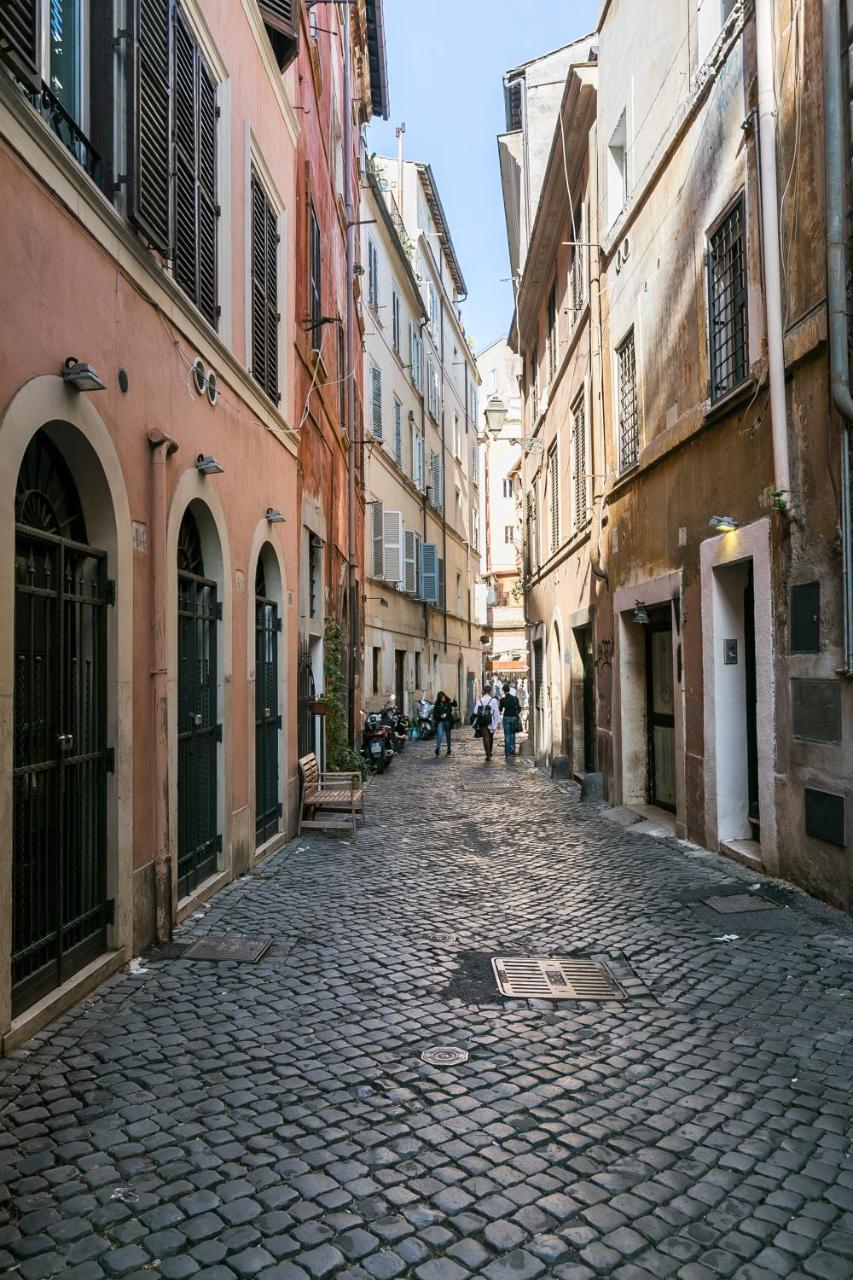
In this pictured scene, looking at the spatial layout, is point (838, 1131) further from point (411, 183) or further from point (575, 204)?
point (411, 183)

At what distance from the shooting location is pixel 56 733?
4719 millimetres

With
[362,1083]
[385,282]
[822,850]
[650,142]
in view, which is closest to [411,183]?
[385,282]

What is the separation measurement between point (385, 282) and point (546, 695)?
39.8 ft

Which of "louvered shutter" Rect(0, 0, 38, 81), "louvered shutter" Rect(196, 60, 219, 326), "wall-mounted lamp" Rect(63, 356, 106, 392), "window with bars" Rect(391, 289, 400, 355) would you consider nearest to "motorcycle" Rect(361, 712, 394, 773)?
"louvered shutter" Rect(196, 60, 219, 326)

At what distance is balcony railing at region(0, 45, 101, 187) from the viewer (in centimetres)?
399

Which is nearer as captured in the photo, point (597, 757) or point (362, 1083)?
point (362, 1083)

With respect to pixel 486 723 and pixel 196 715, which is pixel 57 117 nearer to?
pixel 196 715

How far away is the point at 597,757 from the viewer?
13562 millimetres

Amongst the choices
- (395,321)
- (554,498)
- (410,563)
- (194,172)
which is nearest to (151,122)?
(194,172)

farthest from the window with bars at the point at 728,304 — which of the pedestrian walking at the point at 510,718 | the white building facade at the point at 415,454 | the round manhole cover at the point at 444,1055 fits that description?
the pedestrian walking at the point at 510,718

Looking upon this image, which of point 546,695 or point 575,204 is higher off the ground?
point 575,204

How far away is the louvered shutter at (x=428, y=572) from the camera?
2825 centimetres

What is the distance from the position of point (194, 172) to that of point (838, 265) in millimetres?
4517

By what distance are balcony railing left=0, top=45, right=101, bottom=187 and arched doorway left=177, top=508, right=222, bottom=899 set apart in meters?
2.38
